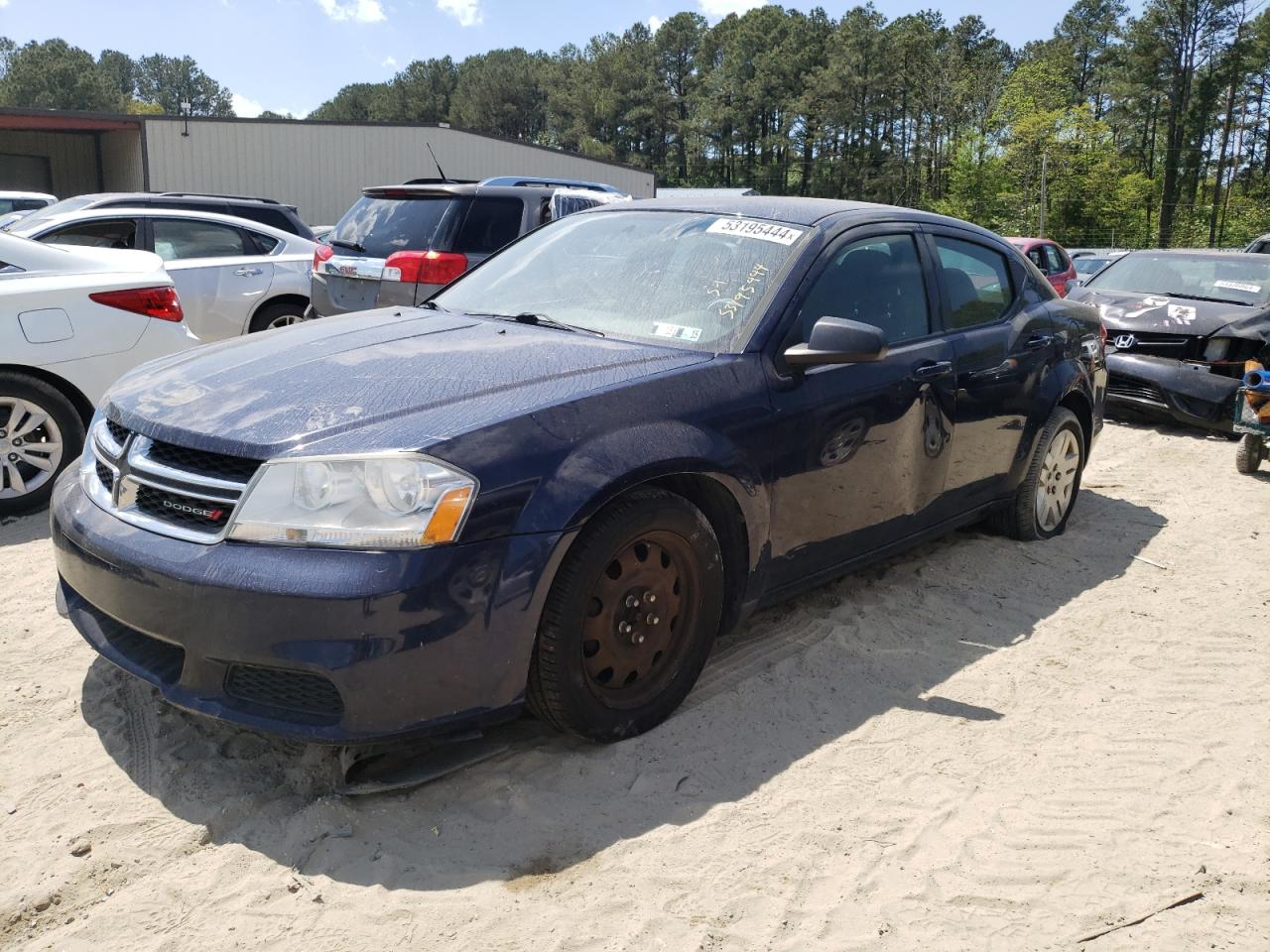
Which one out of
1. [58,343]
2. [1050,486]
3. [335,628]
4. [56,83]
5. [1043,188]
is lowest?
[1050,486]

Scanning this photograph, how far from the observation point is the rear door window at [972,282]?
180 inches

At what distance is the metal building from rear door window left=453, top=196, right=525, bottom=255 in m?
22.6

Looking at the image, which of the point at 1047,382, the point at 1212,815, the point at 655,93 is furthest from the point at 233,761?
the point at 655,93

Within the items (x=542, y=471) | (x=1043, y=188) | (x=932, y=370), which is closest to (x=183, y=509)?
(x=542, y=471)

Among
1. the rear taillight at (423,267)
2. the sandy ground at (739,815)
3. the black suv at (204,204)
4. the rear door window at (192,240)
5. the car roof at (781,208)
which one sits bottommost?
the sandy ground at (739,815)

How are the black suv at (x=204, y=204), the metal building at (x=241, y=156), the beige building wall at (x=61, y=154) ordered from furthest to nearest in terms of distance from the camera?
the beige building wall at (x=61, y=154), the metal building at (x=241, y=156), the black suv at (x=204, y=204)

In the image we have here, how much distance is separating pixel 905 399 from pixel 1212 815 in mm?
1749

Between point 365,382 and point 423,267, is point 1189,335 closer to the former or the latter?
point 423,267

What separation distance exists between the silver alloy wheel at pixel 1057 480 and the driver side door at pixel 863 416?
104 centimetres

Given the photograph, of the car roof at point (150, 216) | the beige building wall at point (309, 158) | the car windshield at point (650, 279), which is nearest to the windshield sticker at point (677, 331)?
the car windshield at point (650, 279)

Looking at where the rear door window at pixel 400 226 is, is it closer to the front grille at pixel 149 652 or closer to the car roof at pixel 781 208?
the car roof at pixel 781 208

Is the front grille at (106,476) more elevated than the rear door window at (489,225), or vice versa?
the rear door window at (489,225)

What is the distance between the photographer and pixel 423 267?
25.5 feet

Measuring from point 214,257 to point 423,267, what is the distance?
221cm
